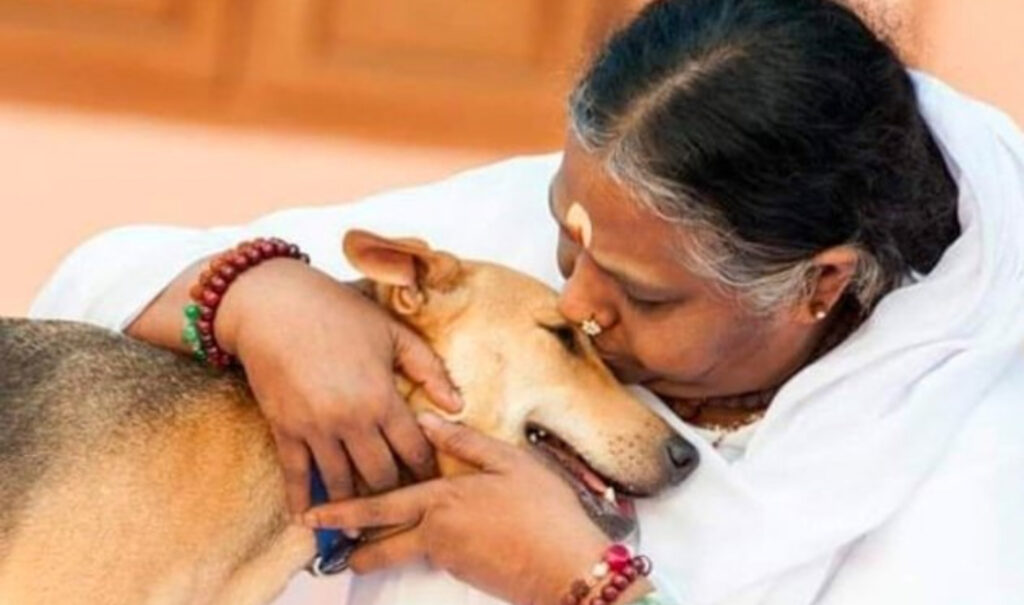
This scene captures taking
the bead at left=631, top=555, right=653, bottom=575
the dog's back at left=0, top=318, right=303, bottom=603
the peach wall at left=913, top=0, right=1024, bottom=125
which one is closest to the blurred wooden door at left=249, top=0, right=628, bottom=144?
the peach wall at left=913, top=0, right=1024, bottom=125

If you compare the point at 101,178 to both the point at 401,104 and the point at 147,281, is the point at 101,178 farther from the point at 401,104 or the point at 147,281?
the point at 147,281

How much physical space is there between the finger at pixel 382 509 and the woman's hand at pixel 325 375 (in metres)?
0.02

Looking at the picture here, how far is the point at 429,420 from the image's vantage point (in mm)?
1747

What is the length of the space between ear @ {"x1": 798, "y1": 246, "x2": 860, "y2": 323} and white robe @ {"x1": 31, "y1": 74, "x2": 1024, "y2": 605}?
0.13ft

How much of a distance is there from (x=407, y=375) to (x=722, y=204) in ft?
1.06

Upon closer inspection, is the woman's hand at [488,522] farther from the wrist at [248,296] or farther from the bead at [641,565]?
the wrist at [248,296]

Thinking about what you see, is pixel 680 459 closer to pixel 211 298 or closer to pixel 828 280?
pixel 828 280

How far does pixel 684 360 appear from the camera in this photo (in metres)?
1.70

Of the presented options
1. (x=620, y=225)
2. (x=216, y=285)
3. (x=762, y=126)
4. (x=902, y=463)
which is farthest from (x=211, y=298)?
(x=902, y=463)

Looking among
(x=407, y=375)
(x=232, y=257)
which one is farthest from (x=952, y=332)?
(x=232, y=257)

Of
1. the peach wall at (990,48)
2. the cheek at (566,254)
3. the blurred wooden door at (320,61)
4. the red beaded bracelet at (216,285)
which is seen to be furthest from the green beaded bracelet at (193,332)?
the peach wall at (990,48)

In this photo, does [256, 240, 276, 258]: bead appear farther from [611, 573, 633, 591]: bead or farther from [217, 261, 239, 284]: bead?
[611, 573, 633, 591]: bead

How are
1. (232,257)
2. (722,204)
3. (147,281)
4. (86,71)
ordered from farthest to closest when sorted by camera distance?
(86,71)
(147,281)
(232,257)
(722,204)

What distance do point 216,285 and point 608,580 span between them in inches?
16.5
